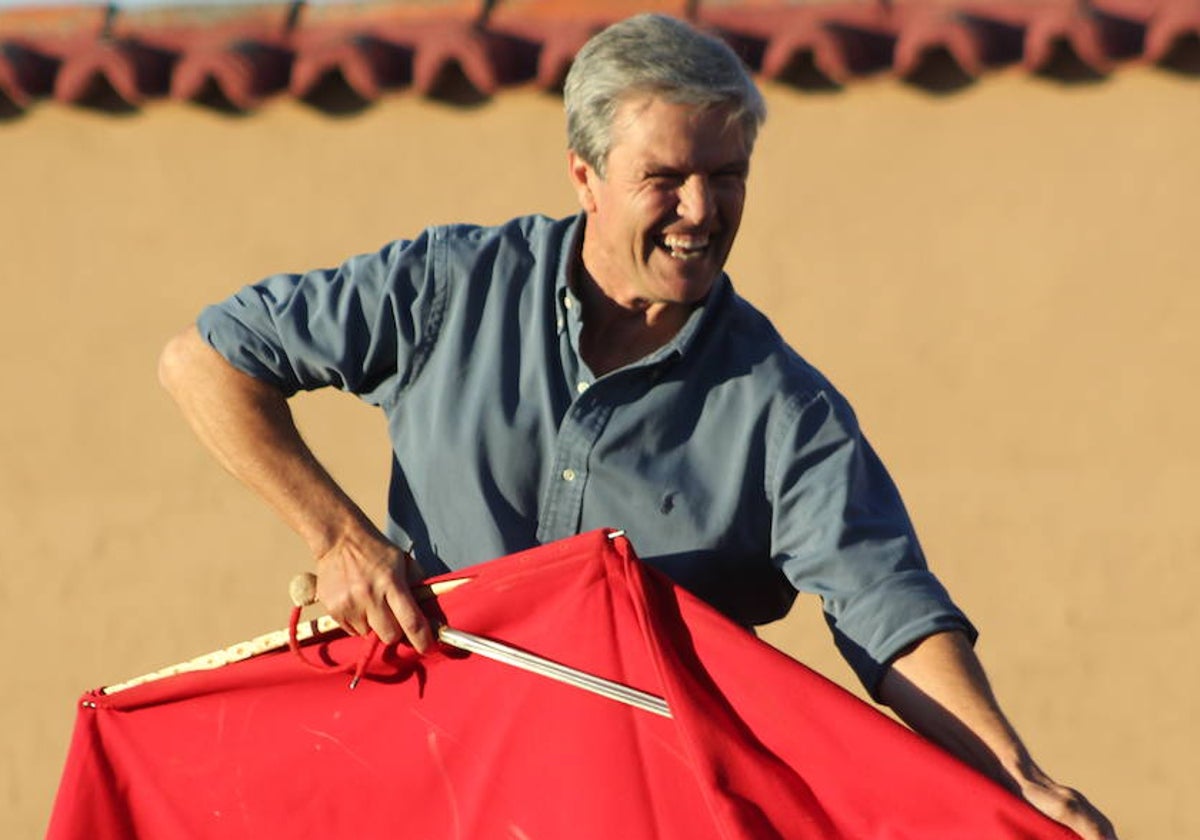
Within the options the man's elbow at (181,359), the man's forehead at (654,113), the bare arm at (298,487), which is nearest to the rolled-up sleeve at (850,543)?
the man's forehead at (654,113)

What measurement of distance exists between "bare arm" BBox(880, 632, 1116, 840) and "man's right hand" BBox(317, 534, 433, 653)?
0.61m

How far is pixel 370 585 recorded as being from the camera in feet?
11.1

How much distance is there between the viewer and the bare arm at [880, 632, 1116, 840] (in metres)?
3.12

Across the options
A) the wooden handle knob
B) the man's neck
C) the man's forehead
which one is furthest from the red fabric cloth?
the man's forehead

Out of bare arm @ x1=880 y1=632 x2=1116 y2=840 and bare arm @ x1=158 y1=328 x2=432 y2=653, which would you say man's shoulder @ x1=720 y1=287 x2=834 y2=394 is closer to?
bare arm @ x1=880 y1=632 x2=1116 y2=840

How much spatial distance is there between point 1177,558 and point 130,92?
2876 millimetres

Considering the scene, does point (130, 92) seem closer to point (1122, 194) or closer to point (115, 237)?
point (115, 237)

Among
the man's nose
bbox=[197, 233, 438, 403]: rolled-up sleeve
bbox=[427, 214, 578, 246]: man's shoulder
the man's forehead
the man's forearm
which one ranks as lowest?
the man's forearm

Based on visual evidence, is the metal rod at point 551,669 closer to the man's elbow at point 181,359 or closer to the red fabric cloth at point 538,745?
the red fabric cloth at point 538,745

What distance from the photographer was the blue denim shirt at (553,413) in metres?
3.44

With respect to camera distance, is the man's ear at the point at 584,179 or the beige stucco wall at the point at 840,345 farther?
the beige stucco wall at the point at 840,345

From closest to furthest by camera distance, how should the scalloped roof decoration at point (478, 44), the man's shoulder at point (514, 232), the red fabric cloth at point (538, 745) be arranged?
the red fabric cloth at point (538, 745) < the man's shoulder at point (514, 232) < the scalloped roof decoration at point (478, 44)

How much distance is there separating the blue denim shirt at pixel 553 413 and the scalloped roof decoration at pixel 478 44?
3028 millimetres

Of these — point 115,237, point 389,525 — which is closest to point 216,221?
point 115,237
